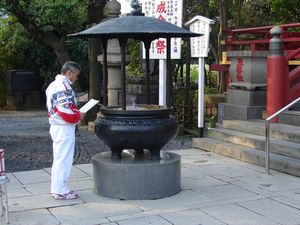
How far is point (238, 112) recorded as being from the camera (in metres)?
10.5

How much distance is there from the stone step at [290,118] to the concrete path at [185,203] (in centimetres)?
171

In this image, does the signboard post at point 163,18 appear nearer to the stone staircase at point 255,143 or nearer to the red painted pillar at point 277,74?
the stone staircase at point 255,143

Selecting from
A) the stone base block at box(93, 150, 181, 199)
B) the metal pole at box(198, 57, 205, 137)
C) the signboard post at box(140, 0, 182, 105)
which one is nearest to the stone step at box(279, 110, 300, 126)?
the metal pole at box(198, 57, 205, 137)

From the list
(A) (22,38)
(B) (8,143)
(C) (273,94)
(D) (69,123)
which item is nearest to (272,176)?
(C) (273,94)

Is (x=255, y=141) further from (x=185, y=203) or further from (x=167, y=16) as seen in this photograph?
(x=167, y=16)

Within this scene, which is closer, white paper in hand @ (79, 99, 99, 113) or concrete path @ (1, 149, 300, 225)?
concrete path @ (1, 149, 300, 225)

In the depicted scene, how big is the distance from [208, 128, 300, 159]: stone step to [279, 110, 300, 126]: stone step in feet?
2.12

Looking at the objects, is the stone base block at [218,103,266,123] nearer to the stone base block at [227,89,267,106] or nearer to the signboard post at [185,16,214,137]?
the stone base block at [227,89,267,106]

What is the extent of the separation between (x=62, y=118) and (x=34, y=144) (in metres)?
5.28

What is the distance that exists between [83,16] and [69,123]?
34.3ft

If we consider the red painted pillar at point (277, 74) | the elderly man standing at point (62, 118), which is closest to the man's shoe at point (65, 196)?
the elderly man standing at point (62, 118)

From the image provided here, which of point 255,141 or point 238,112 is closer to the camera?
point 255,141

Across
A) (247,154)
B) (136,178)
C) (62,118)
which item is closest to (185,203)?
(136,178)

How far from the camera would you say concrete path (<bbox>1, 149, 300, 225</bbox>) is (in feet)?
18.5
